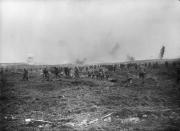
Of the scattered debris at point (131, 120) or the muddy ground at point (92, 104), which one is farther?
the scattered debris at point (131, 120)

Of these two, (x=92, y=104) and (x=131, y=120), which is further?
(x=92, y=104)

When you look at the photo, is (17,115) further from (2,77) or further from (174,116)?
(174,116)

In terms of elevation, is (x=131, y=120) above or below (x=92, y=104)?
below

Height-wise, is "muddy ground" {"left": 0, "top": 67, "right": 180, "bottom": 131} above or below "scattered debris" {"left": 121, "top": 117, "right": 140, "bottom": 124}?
above

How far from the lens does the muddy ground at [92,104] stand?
51.3ft

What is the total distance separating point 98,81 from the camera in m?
24.5

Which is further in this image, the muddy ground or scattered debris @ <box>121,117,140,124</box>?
scattered debris @ <box>121,117,140,124</box>

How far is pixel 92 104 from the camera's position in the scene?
18.8 metres

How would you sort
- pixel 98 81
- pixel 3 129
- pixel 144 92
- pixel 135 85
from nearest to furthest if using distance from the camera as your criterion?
pixel 3 129 → pixel 144 92 → pixel 135 85 → pixel 98 81

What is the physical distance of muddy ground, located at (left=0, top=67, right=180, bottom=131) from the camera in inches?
615

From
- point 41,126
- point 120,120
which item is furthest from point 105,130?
point 41,126

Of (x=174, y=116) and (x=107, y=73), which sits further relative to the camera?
(x=107, y=73)

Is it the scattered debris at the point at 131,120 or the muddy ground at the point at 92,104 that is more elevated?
the muddy ground at the point at 92,104

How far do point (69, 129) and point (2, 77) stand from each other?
12685 mm
